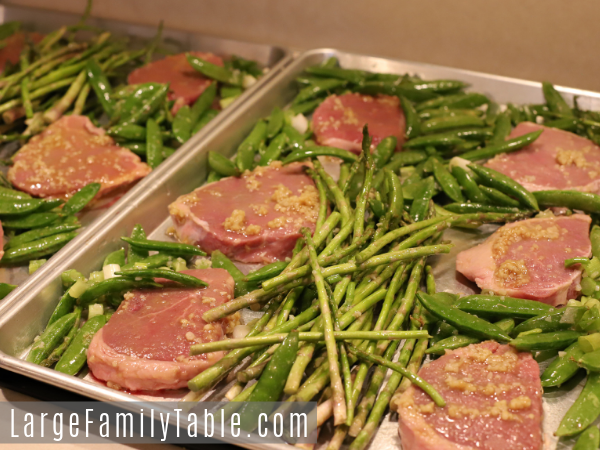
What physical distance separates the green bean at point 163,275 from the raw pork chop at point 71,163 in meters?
1.20

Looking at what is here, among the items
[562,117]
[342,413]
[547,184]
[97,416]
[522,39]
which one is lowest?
[97,416]

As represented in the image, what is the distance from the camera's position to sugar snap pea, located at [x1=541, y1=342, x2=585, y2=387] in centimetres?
267

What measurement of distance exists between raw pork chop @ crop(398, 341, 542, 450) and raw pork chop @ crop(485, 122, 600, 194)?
1.57m

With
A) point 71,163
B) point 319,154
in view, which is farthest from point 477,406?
point 71,163

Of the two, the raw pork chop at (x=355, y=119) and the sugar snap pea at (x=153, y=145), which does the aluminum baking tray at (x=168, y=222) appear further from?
the raw pork chop at (x=355, y=119)

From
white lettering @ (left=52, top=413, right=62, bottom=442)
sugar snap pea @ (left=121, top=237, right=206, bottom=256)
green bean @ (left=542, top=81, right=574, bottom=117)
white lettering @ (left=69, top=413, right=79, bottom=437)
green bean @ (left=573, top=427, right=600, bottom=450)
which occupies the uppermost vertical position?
green bean @ (left=542, top=81, right=574, bottom=117)

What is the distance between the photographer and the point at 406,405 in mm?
2469

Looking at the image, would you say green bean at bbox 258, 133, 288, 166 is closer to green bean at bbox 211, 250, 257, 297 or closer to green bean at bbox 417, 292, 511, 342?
green bean at bbox 211, 250, 257, 297

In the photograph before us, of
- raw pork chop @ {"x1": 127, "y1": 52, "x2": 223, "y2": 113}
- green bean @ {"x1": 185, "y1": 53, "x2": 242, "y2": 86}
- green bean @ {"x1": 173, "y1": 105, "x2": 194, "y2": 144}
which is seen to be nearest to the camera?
green bean @ {"x1": 173, "y1": 105, "x2": 194, "y2": 144}

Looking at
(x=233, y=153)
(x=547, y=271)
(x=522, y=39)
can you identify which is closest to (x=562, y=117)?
(x=522, y=39)

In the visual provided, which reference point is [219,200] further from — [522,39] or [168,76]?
[522,39]

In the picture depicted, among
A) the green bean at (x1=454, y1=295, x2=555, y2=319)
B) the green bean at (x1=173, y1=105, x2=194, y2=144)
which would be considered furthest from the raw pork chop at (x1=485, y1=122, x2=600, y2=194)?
the green bean at (x1=173, y1=105, x2=194, y2=144)

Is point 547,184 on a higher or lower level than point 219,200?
higher

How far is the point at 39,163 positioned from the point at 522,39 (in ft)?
13.5
